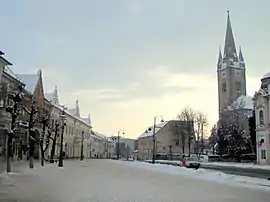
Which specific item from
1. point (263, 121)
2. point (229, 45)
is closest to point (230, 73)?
point (229, 45)

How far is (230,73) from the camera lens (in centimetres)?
15575

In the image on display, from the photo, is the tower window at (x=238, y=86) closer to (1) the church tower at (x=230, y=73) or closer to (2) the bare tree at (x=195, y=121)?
(1) the church tower at (x=230, y=73)

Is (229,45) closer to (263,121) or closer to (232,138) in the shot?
(232,138)

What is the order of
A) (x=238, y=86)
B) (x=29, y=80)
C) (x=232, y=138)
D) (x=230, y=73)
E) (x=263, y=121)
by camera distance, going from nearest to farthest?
(x=263, y=121) < (x=29, y=80) < (x=232, y=138) < (x=238, y=86) < (x=230, y=73)

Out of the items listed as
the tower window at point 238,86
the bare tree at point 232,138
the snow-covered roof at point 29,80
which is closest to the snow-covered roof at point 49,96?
the snow-covered roof at point 29,80

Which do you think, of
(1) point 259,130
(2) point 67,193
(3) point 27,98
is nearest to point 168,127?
(1) point 259,130

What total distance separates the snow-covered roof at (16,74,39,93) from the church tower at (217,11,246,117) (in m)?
91.5

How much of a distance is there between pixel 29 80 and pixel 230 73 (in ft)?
329

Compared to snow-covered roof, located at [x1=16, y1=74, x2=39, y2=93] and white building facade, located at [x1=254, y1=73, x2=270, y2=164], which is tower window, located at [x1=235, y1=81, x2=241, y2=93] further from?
snow-covered roof, located at [x1=16, y1=74, x2=39, y2=93]

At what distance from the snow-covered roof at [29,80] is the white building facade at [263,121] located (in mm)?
36383

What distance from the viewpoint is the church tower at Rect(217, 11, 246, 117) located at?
152625mm

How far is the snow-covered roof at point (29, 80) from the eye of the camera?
2657 inches

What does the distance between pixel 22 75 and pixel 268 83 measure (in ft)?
135

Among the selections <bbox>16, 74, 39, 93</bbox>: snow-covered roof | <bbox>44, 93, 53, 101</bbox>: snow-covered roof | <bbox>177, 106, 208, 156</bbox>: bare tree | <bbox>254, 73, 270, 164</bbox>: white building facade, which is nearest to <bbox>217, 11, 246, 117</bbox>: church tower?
<bbox>177, 106, 208, 156</bbox>: bare tree
